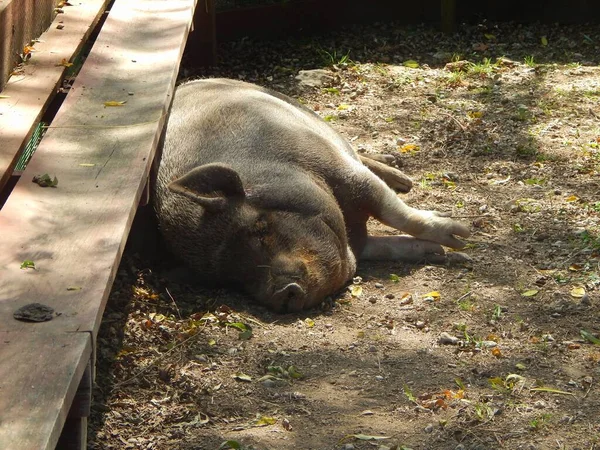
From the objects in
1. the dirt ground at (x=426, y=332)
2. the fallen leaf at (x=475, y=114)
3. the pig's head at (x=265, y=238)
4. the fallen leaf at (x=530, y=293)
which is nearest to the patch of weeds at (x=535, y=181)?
the dirt ground at (x=426, y=332)

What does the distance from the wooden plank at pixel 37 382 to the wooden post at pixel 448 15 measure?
747cm

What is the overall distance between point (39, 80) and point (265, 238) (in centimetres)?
137

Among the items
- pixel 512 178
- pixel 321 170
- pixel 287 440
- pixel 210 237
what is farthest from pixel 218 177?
pixel 512 178

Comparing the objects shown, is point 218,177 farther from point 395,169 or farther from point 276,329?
point 395,169

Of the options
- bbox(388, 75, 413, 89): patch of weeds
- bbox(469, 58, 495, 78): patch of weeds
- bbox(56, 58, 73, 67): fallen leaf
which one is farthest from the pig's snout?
bbox(469, 58, 495, 78): patch of weeds

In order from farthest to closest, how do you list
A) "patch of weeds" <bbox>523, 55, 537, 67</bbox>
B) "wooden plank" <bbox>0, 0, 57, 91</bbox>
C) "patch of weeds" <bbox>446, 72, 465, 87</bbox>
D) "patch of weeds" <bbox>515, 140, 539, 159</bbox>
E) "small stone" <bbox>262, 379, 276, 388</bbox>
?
"patch of weeds" <bbox>523, 55, 537, 67</bbox>, "patch of weeds" <bbox>446, 72, 465, 87</bbox>, "patch of weeds" <bbox>515, 140, 539, 159</bbox>, "wooden plank" <bbox>0, 0, 57, 91</bbox>, "small stone" <bbox>262, 379, 276, 388</bbox>

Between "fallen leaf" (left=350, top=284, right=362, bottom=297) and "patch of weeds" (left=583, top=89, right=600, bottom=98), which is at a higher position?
"patch of weeds" (left=583, top=89, right=600, bottom=98)

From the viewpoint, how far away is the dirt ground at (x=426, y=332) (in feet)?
13.1

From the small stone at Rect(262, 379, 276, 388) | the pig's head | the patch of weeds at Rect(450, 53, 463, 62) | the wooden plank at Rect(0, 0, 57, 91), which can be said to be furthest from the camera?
the patch of weeds at Rect(450, 53, 463, 62)

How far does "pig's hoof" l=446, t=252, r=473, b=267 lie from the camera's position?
5.65m

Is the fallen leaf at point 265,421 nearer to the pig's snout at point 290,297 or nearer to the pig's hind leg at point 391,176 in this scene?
the pig's snout at point 290,297

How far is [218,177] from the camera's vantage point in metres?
5.15

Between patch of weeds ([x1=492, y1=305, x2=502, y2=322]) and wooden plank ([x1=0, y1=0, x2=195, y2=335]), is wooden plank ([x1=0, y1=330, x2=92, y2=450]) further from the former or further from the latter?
patch of weeds ([x1=492, y1=305, x2=502, y2=322])

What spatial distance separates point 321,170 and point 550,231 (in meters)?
1.39
